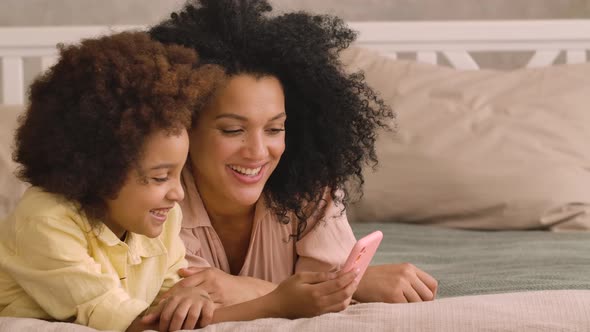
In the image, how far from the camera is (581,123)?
2.28 metres

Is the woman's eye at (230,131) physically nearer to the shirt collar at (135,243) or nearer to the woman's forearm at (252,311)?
the shirt collar at (135,243)

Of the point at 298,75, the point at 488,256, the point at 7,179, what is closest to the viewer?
the point at 298,75

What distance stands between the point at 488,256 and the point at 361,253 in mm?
656

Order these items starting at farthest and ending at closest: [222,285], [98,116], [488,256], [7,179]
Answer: [7,179], [488,256], [222,285], [98,116]

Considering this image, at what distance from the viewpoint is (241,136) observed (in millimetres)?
1493

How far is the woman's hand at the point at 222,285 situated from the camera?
1452 mm

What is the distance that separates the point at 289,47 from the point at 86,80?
1.30 feet

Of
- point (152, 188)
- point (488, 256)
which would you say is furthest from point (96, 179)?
point (488, 256)

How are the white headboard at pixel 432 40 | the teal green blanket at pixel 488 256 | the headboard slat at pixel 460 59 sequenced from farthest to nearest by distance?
the headboard slat at pixel 460 59, the white headboard at pixel 432 40, the teal green blanket at pixel 488 256

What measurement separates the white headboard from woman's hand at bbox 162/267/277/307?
4.20 feet

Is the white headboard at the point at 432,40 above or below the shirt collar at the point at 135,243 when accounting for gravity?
above

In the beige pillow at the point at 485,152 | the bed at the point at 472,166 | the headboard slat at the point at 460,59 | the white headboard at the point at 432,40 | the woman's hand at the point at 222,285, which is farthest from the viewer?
the headboard slat at the point at 460,59

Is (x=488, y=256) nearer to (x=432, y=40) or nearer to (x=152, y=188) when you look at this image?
(x=152, y=188)

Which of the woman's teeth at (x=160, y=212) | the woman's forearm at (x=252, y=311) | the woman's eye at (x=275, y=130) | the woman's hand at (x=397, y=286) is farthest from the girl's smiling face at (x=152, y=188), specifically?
the woman's hand at (x=397, y=286)
